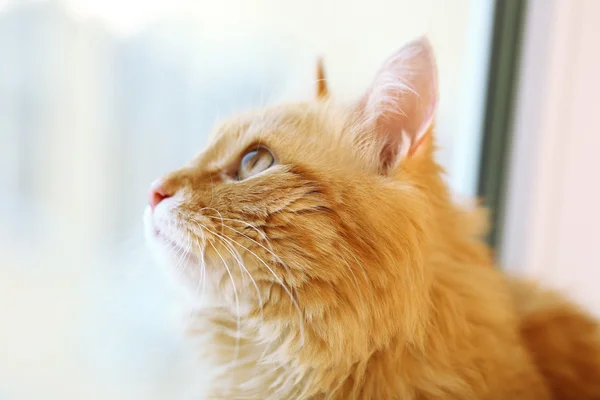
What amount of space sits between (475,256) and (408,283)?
26cm

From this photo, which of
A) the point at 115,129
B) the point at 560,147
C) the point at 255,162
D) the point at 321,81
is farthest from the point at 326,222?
the point at 560,147

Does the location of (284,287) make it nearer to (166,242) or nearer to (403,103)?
(166,242)

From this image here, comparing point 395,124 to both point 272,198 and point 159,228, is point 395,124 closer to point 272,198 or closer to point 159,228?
point 272,198

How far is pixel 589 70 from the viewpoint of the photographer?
1.78 metres

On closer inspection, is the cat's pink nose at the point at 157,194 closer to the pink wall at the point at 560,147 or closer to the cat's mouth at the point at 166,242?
the cat's mouth at the point at 166,242

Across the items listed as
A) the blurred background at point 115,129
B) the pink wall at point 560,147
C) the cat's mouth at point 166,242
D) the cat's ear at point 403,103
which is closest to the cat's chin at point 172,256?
the cat's mouth at point 166,242

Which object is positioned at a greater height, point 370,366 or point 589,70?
point 589,70

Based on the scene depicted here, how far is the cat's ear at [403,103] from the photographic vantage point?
2.79ft

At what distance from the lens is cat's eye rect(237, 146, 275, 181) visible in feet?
3.01

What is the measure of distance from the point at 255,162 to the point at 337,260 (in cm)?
24

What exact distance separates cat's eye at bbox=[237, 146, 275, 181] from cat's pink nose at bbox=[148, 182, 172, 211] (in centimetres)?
13

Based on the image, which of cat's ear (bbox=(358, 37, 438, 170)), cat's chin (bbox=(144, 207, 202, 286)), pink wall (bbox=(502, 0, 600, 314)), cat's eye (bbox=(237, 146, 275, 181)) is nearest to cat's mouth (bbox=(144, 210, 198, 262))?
cat's chin (bbox=(144, 207, 202, 286))

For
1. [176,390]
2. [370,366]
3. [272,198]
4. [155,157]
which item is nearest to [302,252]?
[272,198]

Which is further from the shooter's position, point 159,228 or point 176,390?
point 176,390
